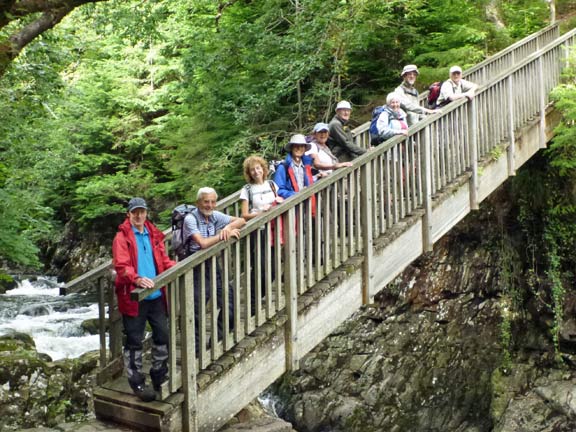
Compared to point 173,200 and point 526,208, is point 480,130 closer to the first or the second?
point 526,208

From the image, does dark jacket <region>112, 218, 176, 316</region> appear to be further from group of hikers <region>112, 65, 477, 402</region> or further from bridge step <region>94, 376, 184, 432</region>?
bridge step <region>94, 376, 184, 432</region>

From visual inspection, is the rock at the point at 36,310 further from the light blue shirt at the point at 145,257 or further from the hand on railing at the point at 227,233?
the hand on railing at the point at 227,233

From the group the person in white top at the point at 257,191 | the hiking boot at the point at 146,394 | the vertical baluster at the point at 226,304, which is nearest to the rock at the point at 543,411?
the person in white top at the point at 257,191

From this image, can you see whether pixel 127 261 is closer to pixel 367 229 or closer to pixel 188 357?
pixel 188 357

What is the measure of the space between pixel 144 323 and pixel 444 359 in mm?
7628

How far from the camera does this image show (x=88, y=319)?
14.5 metres

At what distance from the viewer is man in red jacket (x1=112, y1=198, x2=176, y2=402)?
461 centimetres

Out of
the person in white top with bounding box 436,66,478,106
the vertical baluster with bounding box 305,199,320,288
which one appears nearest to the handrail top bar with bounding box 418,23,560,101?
the person in white top with bounding box 436,66,478,106

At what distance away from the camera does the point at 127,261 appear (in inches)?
181

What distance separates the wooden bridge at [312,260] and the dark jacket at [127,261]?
0.98ft

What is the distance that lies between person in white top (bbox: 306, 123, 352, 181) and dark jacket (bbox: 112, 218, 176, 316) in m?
1.99

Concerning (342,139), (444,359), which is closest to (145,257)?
(342,139)

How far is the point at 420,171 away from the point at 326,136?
1.35 metres

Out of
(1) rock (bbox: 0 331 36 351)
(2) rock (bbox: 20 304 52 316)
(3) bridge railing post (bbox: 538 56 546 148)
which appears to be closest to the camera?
(3) bridge railing post (bbox: 538 56 546 148)
